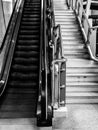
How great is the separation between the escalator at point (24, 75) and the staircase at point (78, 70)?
0.97 m

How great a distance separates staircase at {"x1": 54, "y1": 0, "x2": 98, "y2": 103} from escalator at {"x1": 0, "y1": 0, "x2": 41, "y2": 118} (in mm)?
970

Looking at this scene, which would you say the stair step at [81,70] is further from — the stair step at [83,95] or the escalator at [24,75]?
the escalator at [24,75]

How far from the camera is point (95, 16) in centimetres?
1348

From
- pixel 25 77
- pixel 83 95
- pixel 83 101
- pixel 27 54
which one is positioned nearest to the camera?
pixel 83 101

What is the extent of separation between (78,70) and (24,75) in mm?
1572

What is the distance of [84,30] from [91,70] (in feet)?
9.19

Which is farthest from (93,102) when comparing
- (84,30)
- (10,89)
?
(84,30)

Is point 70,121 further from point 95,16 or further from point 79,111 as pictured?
point 95,16

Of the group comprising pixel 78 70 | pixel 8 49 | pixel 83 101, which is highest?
pixel 8 49

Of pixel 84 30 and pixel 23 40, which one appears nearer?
pixel 23 40

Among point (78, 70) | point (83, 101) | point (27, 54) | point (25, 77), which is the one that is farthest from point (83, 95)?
point (27, 54)

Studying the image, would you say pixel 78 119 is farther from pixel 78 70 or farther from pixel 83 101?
pixel 78 70

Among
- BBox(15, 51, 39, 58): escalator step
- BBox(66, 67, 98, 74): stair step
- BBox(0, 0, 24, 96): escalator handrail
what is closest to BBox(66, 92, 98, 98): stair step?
BBox(66, 67, 98, 74): stair step

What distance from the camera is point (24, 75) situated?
627cm
